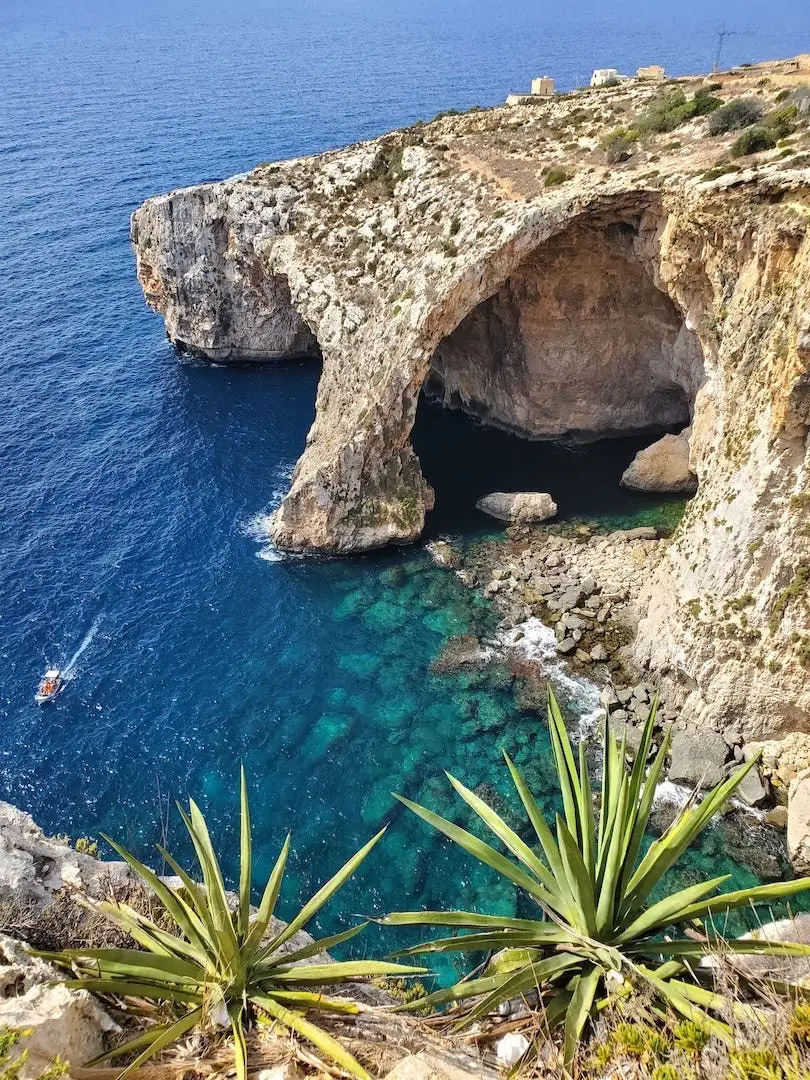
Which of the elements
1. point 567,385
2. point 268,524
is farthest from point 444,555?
point 567,385

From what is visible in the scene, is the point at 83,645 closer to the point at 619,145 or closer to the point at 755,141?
the point at 619,145

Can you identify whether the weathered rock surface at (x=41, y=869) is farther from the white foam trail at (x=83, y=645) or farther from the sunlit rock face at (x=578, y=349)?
the sunlit rock face at (x=578, y=349)

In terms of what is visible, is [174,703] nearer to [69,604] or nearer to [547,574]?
[69,604]

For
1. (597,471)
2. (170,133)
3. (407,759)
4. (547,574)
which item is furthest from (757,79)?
(170,133)

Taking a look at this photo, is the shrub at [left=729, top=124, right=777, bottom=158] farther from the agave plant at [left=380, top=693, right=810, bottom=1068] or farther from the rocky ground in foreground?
the rocky ground in foreground

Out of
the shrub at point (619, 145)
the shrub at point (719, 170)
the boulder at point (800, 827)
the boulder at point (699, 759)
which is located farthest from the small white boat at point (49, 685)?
the shrub at point (619, 145)
